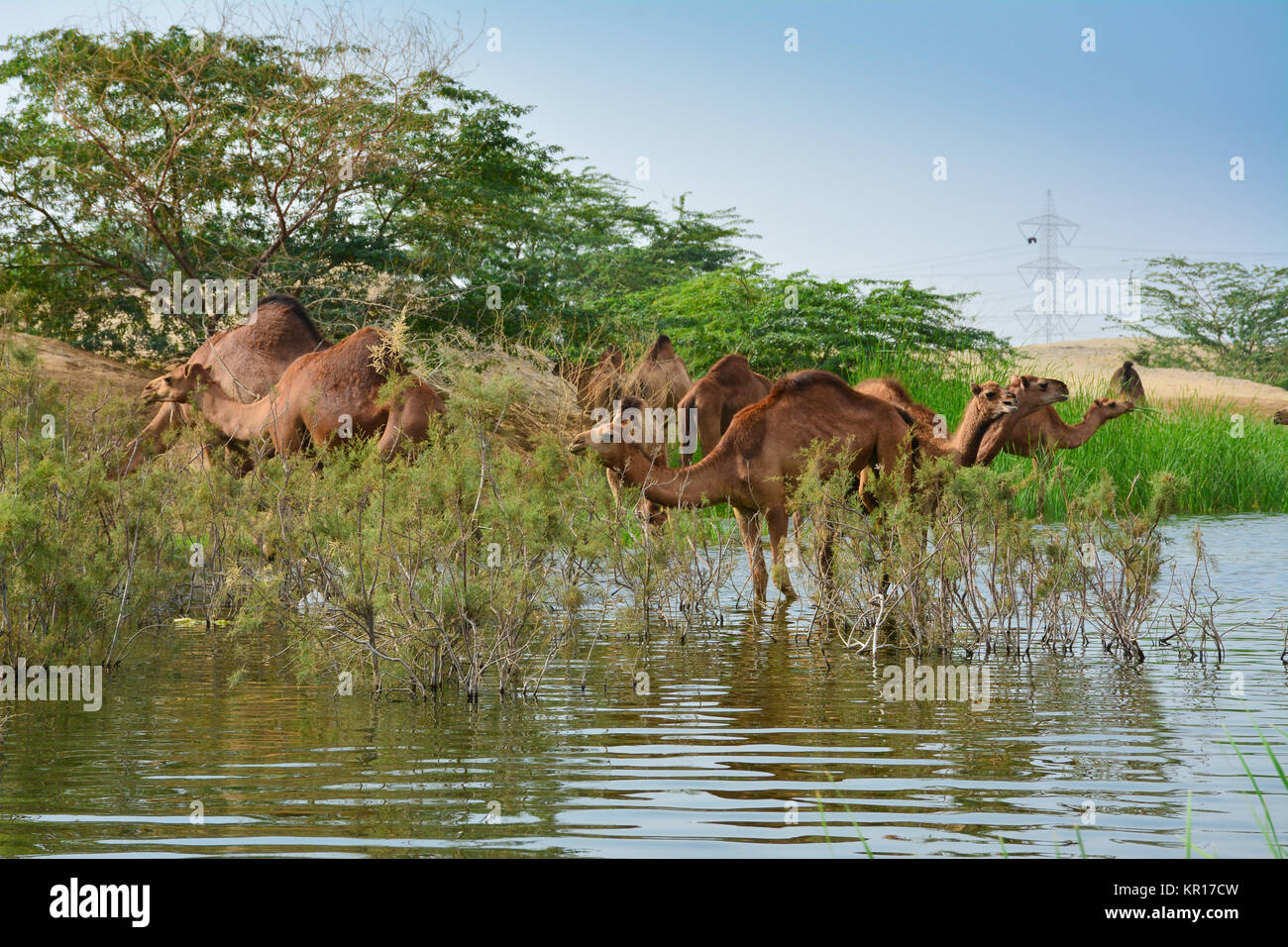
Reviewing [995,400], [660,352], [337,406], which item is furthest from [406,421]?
[660,352]

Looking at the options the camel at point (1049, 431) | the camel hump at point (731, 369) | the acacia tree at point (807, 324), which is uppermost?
the acacia tree at point (807, 324)

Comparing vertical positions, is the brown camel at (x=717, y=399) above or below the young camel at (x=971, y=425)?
above

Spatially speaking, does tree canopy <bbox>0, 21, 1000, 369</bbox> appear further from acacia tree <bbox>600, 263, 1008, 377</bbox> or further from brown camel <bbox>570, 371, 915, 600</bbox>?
brown camel <bbox>570, 371, 915, 600</bbox>

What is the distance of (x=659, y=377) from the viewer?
18.2m

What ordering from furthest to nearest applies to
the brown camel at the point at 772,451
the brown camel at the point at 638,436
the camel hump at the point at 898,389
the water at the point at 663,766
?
the camel hump at the point at 898,389 < the brown camel at the point at 772,451 < the brown camel at the point at 638,436 < the water at the point at 663,766

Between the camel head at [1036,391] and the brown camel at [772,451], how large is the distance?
1516 millimetres

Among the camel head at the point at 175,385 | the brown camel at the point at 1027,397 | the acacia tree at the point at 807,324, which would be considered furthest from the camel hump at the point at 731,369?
the acacia tree at the point at 807,324

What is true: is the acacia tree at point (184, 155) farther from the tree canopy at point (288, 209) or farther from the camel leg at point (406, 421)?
the camel leg at point (406, 421)

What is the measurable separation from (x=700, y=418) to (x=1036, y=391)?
370 centimetres

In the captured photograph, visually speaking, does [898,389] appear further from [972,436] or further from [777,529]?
[777,529]

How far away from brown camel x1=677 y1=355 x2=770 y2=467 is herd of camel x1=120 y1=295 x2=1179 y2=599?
0.02m

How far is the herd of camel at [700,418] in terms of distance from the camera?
11.0 metres

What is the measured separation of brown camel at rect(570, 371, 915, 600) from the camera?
35.8 feet
